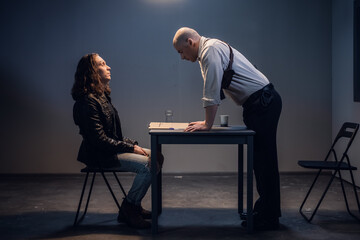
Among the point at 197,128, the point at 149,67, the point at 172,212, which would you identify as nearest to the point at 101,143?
the point at 197,128

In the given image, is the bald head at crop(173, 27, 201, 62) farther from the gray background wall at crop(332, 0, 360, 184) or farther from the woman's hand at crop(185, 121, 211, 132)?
the gray background wall at crop(332, 0, 360, 184)

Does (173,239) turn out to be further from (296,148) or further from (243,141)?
(296,148)

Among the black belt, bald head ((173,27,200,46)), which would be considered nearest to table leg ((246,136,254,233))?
the black belt

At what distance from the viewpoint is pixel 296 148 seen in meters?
5.71

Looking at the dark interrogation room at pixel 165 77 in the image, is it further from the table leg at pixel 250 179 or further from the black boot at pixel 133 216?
the table leg at pixel 250 179

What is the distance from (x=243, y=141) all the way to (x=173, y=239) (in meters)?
0.87

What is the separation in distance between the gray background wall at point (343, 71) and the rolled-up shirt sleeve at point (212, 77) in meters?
2.46

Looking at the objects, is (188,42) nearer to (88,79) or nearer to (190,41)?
(190,41)

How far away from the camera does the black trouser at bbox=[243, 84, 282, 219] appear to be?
3297 millimetres

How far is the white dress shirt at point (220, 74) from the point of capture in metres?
3.12

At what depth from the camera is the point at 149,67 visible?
5.62 m

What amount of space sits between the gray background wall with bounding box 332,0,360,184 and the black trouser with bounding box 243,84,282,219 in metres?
1.99

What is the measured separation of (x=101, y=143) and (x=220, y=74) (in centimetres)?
105

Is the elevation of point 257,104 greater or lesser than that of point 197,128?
greater
